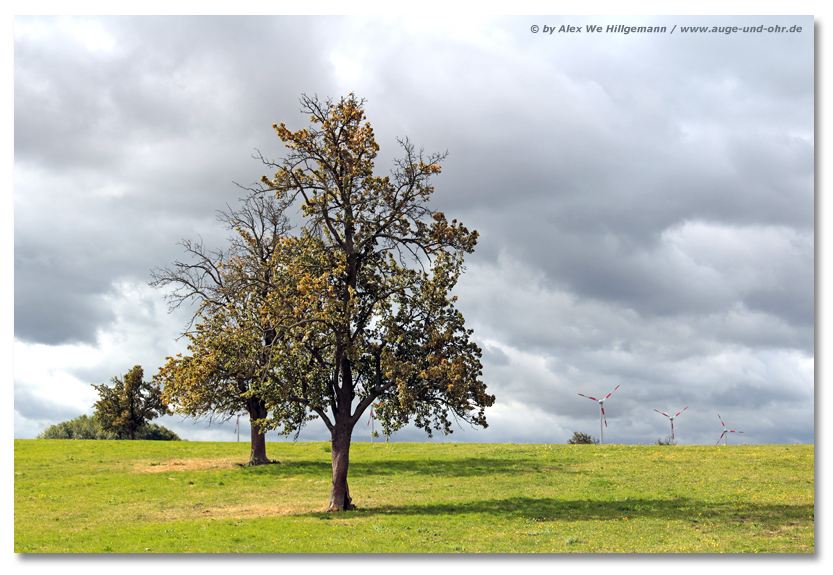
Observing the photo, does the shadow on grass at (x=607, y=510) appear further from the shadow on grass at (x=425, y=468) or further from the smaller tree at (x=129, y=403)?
the smaller tree at (x=129, y=403)

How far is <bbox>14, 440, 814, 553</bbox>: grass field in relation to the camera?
73.2 ft

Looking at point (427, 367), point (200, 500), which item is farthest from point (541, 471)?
point (200, 500)

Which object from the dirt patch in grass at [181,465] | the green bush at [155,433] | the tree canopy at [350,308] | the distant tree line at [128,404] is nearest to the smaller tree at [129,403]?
the distant tree line at [128,404]

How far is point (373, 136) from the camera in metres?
29.2

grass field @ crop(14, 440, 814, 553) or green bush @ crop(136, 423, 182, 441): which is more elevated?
grass field @ crop(14, 440, 814, 553)

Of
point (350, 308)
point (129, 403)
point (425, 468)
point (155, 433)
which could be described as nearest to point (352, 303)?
point (350, 308)

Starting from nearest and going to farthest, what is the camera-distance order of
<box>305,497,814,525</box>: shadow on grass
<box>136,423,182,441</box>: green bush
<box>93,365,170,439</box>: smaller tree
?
1. <box>305,497,814,525</box>: shadow on grass
2. <box>93,365,170,439</box>: smaller tree
3. <box>136,423,182,441</box>: green bush

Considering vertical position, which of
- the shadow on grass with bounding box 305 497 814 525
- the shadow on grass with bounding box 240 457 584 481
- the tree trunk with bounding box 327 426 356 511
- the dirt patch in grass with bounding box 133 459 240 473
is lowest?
the dirt patch in grass with bounding box 133 459 240 473

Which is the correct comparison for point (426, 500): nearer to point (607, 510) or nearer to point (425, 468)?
point (607, 510)

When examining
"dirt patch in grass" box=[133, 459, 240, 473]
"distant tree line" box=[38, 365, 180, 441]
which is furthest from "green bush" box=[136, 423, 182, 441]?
"dirt patch in grass" box=[133, 459, 240, 473]

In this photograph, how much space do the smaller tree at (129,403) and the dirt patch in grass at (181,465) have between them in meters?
30.9

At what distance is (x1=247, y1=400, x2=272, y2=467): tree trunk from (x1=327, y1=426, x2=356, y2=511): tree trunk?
16072 mm

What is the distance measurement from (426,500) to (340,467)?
6.19m

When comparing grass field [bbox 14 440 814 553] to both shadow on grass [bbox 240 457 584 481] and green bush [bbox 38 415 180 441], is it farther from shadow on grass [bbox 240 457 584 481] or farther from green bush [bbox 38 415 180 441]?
green bush [bbox 38 415 180 441]
